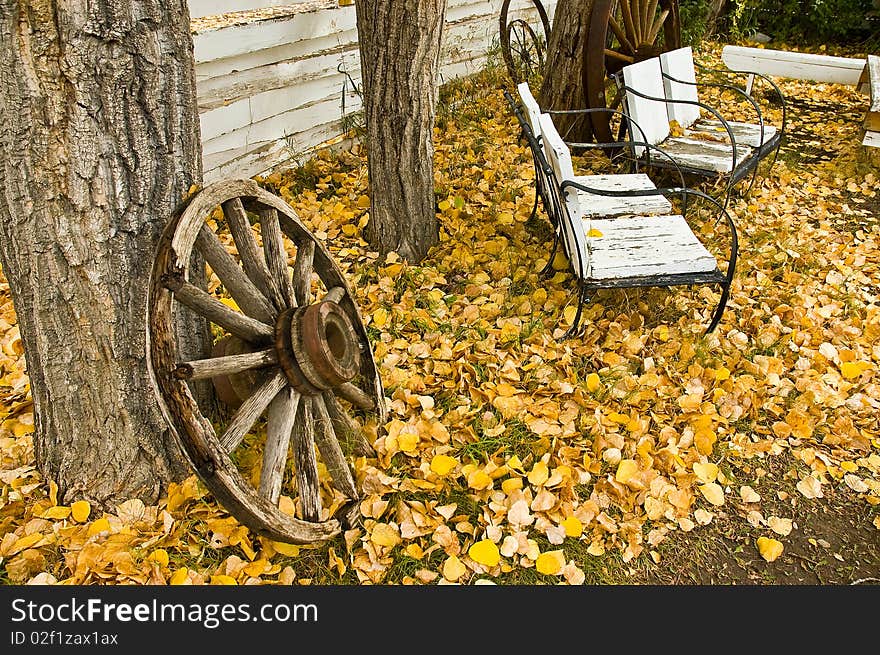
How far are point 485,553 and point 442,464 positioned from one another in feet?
1.20

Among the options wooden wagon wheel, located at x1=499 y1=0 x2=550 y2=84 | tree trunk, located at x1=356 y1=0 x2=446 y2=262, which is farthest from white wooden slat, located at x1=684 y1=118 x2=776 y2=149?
tree trunk, located at x1=356 y1=0 x2=446 y2=262

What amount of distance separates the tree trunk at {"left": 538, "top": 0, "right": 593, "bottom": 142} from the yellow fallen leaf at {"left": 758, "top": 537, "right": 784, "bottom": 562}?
→ 293cm

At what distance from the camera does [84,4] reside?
1.73m

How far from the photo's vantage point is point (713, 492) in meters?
2.52

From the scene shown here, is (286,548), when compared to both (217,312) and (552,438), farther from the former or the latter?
(552,438)

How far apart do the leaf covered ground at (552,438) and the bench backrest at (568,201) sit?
1.07 feet

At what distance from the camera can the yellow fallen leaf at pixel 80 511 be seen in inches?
86.1

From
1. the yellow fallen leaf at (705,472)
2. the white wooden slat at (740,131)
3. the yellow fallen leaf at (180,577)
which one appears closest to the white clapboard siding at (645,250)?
the yellow fallen leaf at (705,472)

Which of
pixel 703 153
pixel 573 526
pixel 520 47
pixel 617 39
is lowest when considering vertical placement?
pixel 573 526

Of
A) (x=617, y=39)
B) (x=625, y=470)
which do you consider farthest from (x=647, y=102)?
(x=625, y=470)

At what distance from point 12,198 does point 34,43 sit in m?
0.40

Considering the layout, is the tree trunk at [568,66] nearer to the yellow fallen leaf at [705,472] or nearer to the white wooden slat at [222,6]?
the white wooden slat at [222,6]

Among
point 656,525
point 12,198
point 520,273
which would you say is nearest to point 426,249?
point 520,273

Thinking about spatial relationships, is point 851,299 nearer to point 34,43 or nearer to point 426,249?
point 426,249
